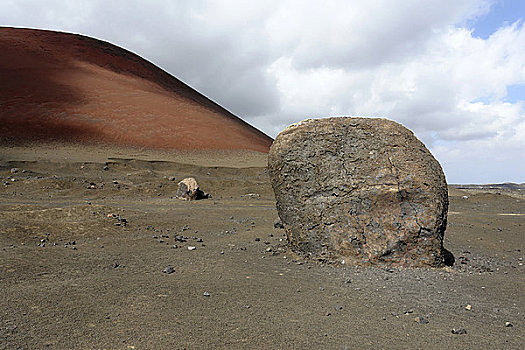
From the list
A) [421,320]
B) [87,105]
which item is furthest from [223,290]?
[87,105]

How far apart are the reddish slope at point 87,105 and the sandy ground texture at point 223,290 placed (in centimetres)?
1680

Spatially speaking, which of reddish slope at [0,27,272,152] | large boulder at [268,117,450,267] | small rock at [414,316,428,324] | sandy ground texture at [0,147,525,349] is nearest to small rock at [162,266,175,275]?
sandy ground texture at [0,147,525,349]

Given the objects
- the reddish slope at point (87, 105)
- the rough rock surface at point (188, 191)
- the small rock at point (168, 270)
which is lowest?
the small rock at point (168, 270)

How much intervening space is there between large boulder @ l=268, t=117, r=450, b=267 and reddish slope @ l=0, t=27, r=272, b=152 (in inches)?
769

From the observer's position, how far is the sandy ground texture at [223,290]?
293 cm

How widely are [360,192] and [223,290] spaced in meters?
2.29

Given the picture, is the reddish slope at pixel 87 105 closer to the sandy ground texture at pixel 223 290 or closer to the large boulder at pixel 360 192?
the sandy ground texture at pixel 223 290

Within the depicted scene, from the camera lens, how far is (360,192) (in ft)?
16.6

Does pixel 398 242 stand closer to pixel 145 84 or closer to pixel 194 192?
pixel 194 192

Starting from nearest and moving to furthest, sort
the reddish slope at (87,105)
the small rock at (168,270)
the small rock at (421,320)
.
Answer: the small rock at (421,320) < the small rock at (168,270) < the reddish slope at (87,105)

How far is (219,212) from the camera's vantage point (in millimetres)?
10086

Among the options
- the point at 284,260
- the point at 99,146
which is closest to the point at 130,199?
the point at 284,260

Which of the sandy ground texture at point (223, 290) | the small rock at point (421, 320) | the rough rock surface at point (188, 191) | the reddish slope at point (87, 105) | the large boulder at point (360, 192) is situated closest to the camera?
the sandy ground texture at point (223, 290)

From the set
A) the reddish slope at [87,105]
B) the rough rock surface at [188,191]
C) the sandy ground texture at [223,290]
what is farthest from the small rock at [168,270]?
the reddish slope at [87,105]
